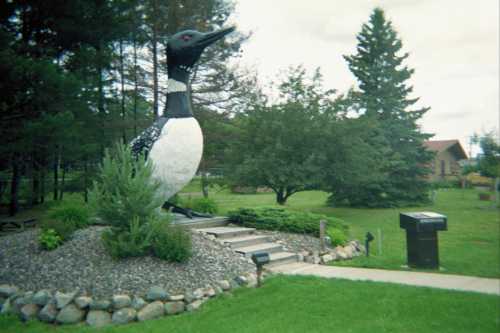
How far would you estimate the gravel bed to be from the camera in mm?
5492

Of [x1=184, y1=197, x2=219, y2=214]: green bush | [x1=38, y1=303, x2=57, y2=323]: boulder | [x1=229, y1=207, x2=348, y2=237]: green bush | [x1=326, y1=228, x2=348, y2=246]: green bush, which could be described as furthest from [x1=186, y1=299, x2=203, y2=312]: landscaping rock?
[x1=184, y1=197, x2=219, y2=214]: green bush

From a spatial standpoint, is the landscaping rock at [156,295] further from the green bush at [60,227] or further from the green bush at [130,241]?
the green bush at [60,227]

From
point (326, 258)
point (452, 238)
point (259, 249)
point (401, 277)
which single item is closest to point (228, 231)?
point (259, 249)

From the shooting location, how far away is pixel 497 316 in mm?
4414

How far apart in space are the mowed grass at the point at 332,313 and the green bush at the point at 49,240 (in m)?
1.55

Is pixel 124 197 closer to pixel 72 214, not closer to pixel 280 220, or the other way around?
pixel 72 214

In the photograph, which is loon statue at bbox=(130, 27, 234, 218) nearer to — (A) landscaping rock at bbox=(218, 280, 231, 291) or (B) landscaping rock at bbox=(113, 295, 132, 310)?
(A) landscaping rock at bbox=(218, 280, 231, 291)

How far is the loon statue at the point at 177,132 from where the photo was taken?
7.37 m

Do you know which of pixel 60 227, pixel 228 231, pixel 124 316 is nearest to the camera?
pixel 124 316

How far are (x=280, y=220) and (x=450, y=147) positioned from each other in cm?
3691

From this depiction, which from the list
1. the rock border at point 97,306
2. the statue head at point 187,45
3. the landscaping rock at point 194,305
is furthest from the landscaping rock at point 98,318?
the statue head at point 187,45

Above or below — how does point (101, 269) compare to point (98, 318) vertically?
above

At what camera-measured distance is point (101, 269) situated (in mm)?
5777

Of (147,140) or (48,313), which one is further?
(147,140)
